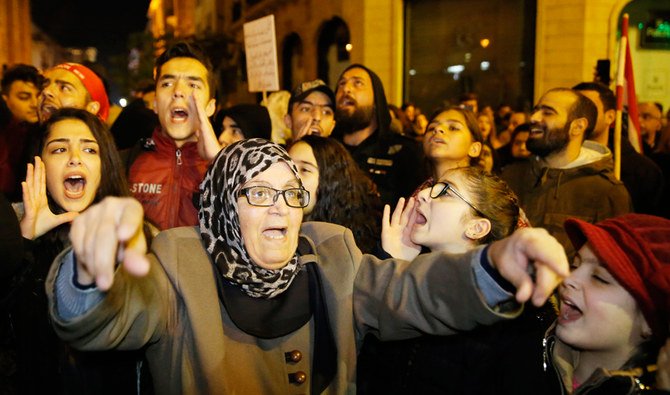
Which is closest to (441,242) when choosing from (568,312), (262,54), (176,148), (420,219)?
(420,219)

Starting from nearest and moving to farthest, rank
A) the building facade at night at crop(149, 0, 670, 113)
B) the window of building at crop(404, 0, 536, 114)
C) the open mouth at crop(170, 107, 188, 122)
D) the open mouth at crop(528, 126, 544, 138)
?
1. the open mouth at crop(170, 107, 188, 122)
2. the open mouth at crop(528, 126, 544, 138)
3. the building facade at night at crop(149, 0, 670, 113)
4. the window of building at crop(404, 0, 536, 114)

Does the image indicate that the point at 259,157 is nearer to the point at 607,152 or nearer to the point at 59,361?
the point at 59,361

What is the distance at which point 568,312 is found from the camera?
7.64ft

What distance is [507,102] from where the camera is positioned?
1287 centimetres

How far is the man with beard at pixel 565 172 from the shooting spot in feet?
13.6

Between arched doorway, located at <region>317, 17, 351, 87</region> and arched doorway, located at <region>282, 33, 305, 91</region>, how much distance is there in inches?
66.2

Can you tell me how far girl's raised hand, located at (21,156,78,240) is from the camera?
2744 millimetres

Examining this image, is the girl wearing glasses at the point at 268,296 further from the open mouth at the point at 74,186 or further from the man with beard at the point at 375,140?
the man with beard at the point at 375,140

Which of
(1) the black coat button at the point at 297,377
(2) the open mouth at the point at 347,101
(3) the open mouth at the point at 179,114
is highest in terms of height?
(2) the open mouth at the point at 347,101

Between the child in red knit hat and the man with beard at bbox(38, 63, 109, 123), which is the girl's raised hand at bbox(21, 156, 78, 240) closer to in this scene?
the man with beard at bbox(38, 63, 109, 123)

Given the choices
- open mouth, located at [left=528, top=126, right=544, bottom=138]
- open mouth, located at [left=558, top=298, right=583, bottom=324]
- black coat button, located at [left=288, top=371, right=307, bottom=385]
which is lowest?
black coat button, located at [left=288, top=371, right=307, bottom=385]

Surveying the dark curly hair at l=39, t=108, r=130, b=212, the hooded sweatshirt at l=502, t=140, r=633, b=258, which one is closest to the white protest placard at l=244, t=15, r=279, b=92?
the hooded sweatshirt at l=502, t=140, r=633, b=258

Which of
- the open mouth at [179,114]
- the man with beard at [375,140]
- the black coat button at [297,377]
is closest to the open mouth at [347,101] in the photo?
the man with beard at [375,140]

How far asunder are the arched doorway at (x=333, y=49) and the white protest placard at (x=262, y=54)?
32.1 feet
